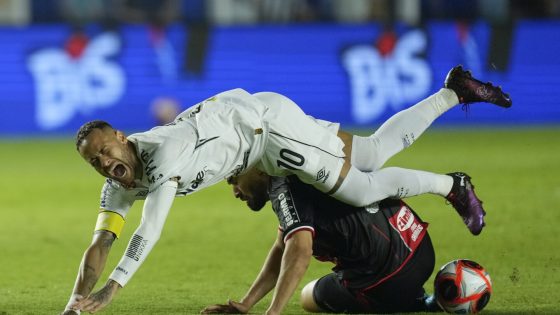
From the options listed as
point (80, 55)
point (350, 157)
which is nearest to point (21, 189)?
point (80, 55)

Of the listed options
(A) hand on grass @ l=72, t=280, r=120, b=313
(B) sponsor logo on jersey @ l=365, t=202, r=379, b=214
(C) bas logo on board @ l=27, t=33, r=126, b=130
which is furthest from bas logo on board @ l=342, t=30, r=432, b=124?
(A) hand on grass @ l=72, t=280, r=120, b=313

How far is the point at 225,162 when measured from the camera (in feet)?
21.2

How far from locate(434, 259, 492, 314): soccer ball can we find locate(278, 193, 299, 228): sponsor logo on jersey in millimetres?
1030

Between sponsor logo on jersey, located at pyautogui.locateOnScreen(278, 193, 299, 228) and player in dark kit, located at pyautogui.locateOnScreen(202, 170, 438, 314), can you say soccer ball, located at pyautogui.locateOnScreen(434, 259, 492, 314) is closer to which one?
player in dark kit, located at pyautogui.locateOnScreen(202, 170, 438, 314)

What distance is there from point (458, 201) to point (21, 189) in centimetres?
831

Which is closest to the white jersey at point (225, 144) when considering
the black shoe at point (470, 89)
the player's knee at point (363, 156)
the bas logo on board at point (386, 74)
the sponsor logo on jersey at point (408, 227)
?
the player's knee at point (363, 156)

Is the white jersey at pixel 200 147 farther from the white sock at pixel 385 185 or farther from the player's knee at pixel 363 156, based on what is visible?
the player's knee at pixel 363 156

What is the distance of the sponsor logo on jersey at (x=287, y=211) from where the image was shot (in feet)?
21.5

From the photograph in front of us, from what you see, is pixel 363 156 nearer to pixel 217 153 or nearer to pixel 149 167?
pixel 217 153

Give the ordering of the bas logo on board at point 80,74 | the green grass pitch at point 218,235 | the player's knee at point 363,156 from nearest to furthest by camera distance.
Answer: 1. the player's knee at point 363,156
2. the green grass pitch at point 218,235
3. the bas logo on board at point 80,74

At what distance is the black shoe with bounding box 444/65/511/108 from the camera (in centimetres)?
780

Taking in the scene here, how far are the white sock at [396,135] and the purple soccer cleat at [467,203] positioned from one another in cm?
44

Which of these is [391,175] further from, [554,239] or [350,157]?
[554,239]

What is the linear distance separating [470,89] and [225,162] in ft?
7.17
